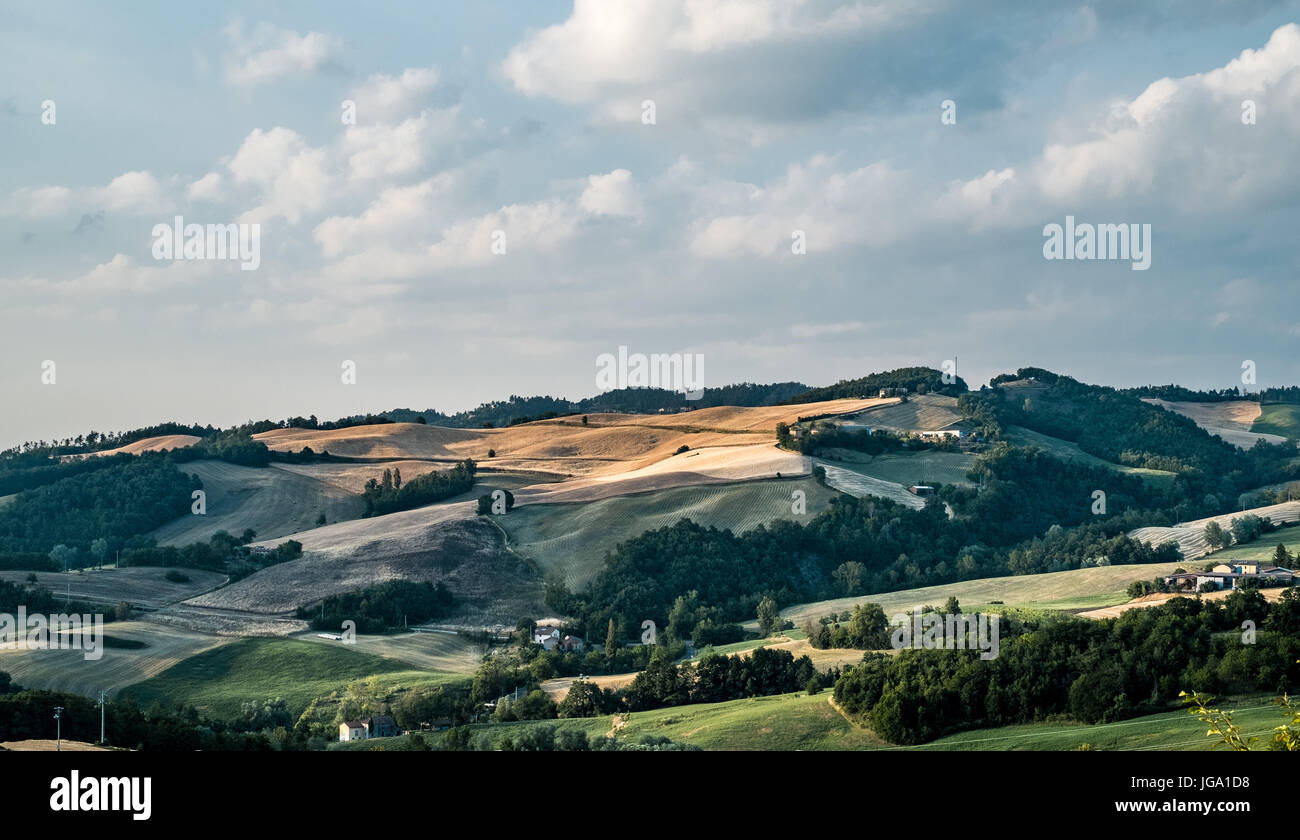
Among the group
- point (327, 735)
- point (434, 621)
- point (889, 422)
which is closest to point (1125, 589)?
point (434, 621)

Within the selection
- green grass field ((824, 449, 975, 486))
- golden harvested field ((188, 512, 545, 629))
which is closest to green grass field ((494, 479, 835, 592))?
golden harvested field ((188, 512, 545, 629))

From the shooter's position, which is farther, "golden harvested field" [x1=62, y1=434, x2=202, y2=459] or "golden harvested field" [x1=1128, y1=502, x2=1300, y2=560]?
"golden harvested field" [x1=62, y1=434, x2=202, y2=459]

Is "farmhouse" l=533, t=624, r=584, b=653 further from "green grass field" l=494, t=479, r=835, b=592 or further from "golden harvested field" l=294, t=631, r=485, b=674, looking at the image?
"green grass field" l=494, t=479, r=835, b=592

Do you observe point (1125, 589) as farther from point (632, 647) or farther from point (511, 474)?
point (511, 474)

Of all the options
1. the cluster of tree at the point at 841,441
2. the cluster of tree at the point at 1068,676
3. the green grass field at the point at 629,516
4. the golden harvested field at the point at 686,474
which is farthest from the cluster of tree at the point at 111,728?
the cluster of tree at the point at 841,441

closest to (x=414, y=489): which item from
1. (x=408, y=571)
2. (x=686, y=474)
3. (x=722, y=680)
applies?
(x=686, y=474)

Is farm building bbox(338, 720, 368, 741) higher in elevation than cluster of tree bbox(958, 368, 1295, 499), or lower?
lower
